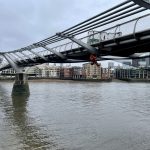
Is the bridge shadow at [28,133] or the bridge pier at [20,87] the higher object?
the bridge pier at [20,87]

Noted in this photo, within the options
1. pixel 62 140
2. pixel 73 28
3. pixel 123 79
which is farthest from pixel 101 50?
pixel 123 79

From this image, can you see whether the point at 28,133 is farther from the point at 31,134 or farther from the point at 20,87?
the point at 20,87

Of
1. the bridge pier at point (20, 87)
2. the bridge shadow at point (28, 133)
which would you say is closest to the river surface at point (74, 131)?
the bridge shadow at point (28, 133)

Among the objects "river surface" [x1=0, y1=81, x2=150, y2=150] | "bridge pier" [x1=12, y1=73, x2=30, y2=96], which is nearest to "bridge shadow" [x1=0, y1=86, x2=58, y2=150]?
"river surface" [x1=0, y1=81, x2=150, y2=150]

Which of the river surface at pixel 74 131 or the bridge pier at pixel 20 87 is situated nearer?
the river surface at pixel 74 131

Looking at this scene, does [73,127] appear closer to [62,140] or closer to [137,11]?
[62,140]

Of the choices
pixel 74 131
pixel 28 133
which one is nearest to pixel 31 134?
pixel 28 133

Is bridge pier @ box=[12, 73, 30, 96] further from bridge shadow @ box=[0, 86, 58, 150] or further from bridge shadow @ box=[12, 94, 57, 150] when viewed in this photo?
bridge shadow @ box=[12, 94, 57, 150]

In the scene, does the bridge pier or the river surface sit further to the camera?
the bridge pier

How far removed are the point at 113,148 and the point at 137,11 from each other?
19.2 feet

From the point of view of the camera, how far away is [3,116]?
2814 cm

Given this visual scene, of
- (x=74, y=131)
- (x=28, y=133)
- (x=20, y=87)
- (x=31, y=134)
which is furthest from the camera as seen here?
(x=20, y=87)

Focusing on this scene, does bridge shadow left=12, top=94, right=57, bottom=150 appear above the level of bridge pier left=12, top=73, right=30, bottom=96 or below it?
below

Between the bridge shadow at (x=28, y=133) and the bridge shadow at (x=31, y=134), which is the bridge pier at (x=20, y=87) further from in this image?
the bridge shadow at (x=31, y=134)
